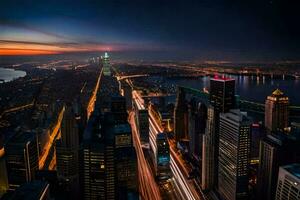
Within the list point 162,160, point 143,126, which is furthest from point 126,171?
point 143,126

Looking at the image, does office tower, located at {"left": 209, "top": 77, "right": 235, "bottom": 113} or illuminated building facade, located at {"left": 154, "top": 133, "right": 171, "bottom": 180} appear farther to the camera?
illuminated building facade, located at {"left": 154, "top": 133, "right": 171, "bottom": 180}

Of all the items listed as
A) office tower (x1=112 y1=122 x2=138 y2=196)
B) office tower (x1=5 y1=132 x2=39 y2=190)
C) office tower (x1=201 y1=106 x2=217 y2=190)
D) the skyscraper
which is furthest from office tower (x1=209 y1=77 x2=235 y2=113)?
office tower (x1=5 y1=132 x2=39 y2=190)

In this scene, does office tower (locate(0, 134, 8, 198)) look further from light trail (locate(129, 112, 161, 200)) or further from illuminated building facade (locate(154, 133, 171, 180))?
illuminated building facade (locate(154, 133, 171, 180))

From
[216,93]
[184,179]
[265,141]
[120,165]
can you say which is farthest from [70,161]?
[265,141]

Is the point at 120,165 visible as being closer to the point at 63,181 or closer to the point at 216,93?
the point at 63,181

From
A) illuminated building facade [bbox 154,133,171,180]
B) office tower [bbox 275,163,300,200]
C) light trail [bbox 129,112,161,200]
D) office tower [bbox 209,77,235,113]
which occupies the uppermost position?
office tower [bbox 209,77,235,113]

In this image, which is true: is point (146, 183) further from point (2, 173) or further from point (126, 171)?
point (2, 173)

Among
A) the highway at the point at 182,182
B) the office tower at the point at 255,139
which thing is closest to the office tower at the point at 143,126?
the highway at the point at 182,182
